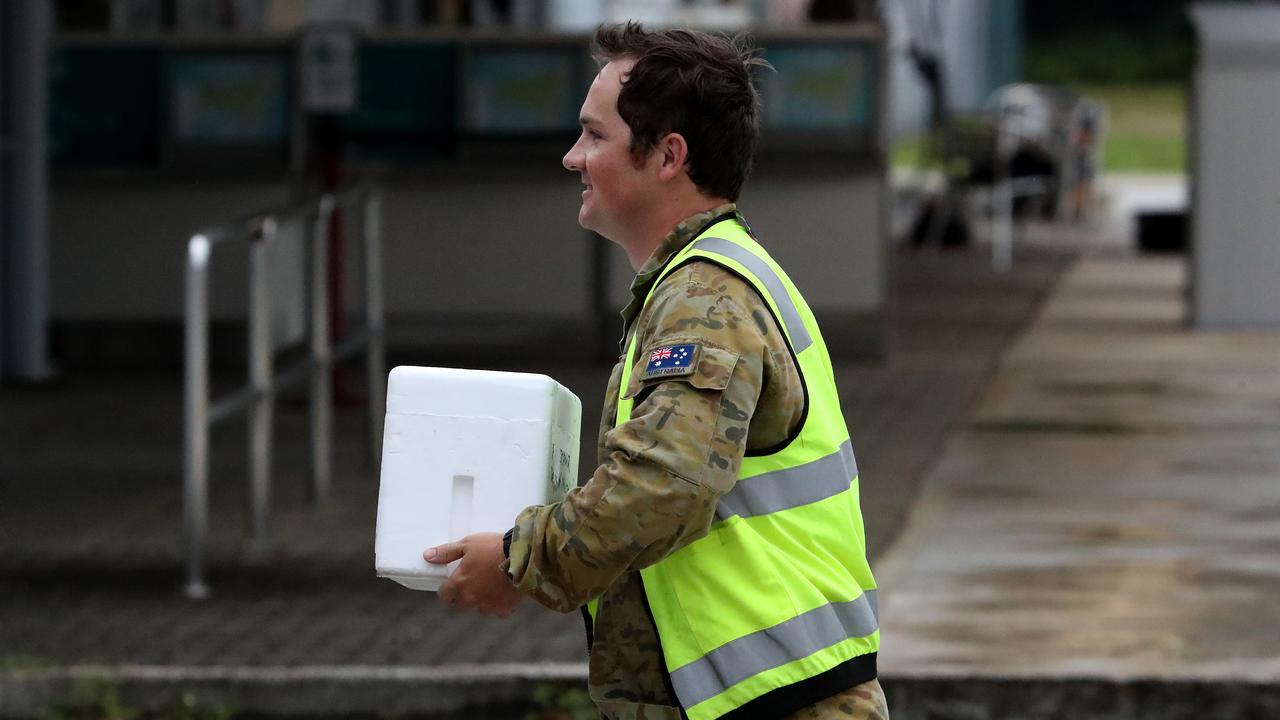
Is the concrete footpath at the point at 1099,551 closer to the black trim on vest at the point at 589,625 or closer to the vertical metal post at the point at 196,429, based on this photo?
the vertical metal post at the point at 196,429

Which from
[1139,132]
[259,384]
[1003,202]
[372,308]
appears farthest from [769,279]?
[1139,132]

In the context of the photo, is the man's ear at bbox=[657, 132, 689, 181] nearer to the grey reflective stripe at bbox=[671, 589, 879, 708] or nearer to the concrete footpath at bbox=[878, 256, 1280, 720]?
the grey reflective stripe at bbox=[671, 589, 879, 708]

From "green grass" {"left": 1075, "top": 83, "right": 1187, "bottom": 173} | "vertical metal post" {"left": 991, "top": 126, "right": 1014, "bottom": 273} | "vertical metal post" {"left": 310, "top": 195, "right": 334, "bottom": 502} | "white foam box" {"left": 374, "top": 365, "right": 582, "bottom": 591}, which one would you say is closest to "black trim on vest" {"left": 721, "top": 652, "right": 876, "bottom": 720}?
"white foam box" {"left": 374, "top": 365, "right": 582, "bottom": 591}

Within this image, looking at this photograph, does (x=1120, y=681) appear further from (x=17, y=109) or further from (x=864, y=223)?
(x=17, y=109)

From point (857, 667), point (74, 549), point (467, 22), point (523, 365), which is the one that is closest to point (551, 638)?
point (74, 549)

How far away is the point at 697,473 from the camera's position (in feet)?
8.59

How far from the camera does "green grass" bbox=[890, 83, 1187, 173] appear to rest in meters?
34.6

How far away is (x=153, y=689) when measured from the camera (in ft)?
19.1

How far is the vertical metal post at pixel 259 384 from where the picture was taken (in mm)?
7492

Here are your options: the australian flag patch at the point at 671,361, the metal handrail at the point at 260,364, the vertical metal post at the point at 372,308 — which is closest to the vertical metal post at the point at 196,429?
the metal handrail at the point at 260,364

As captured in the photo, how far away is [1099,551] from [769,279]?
16.3 ft

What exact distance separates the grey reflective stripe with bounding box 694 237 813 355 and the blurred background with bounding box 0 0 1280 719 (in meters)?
3.00

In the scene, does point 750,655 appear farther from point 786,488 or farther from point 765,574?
point 786,488

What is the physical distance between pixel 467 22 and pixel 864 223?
3.15 meters
